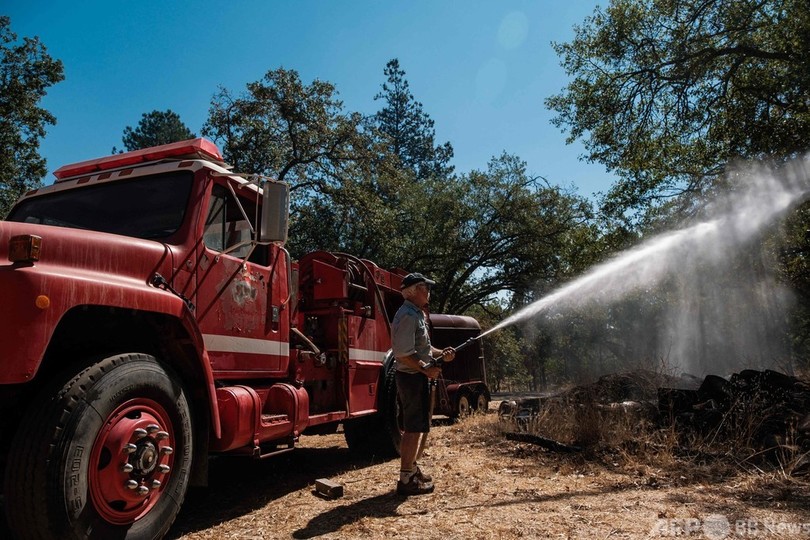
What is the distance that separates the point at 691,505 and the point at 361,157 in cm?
1992

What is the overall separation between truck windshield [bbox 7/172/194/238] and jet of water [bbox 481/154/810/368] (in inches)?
289

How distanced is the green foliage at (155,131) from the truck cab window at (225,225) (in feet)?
167

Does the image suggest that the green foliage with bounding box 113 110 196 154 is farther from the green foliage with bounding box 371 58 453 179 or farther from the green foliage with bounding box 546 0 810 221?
the green foliage with bounding box 546 0 810 221

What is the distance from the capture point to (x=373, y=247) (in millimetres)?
24344

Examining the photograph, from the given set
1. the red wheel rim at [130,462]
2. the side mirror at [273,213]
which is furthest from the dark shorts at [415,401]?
the red wheel rim at [130,462]

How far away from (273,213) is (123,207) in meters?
1.33

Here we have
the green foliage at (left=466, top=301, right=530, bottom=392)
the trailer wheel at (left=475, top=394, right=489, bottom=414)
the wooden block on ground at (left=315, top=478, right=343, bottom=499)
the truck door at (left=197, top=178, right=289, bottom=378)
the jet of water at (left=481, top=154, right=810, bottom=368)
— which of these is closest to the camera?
the truck door at (left=197, top=178, right=289, bottom=378)

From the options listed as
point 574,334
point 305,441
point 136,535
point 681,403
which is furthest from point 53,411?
point 574,334

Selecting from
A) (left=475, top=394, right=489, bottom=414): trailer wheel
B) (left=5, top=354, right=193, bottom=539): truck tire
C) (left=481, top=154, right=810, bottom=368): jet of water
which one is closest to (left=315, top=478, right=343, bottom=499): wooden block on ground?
(left=5, top=354, right=193, bottom=539): truck tire

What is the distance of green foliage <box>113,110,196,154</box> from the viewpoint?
5162 cm

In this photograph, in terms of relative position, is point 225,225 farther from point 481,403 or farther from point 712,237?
point 712,237

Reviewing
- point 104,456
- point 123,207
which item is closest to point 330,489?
point 104,456

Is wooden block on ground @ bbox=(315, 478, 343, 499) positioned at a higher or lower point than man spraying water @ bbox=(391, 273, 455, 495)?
lower

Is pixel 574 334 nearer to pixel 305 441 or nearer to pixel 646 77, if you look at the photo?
pixel 646 77
